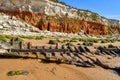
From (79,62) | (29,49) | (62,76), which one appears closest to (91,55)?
(79,62)

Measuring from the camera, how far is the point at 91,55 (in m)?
25.5

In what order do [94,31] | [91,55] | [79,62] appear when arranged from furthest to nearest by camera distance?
[94,31]
[91,55]
[79,62]

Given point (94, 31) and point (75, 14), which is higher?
point (75, 14)

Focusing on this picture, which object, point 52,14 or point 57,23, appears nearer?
point 57,23

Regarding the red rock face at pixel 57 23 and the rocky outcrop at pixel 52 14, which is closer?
the rocky outcrop at pixel 52 14

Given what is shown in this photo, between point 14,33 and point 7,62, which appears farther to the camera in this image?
point 14,33

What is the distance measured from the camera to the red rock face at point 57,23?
58.4 metres

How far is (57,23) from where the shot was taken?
6438 cm

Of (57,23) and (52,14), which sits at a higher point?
(52,14)

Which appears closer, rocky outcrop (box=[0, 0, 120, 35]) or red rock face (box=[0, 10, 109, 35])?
rocky outcrop (box=[0, 0, 120, 35])

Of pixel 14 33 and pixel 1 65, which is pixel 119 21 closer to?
pixel 14 33

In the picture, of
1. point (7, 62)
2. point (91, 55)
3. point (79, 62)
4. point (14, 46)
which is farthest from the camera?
point (91, 55)

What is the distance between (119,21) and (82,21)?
27934mm

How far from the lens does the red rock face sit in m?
58.4
